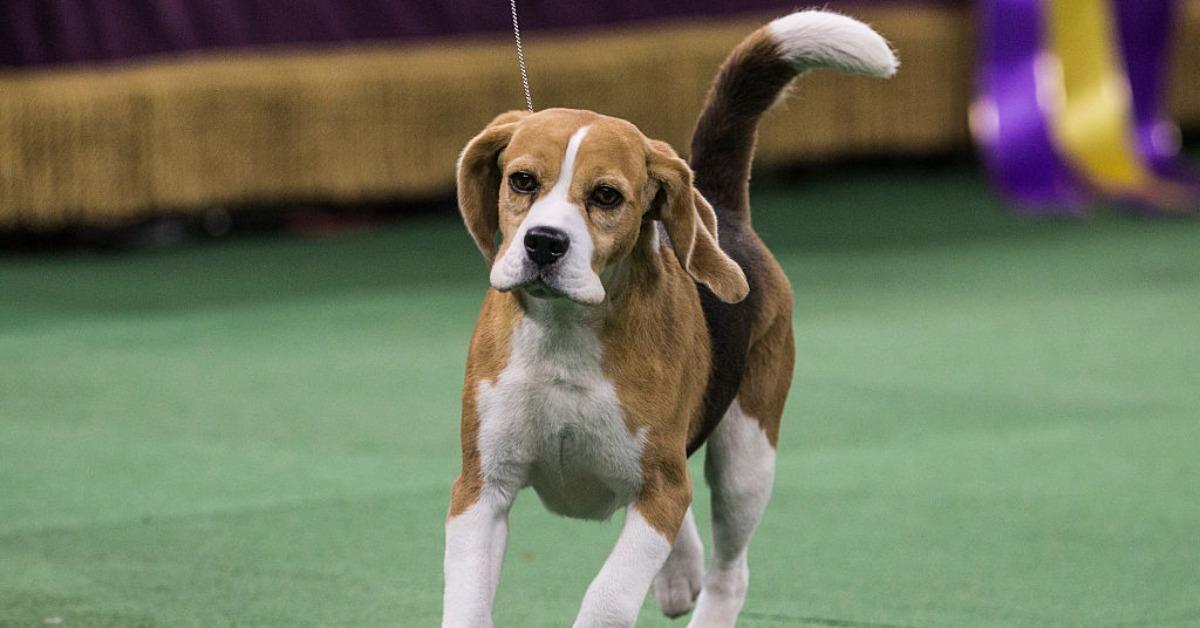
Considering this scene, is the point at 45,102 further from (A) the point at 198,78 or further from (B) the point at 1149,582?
(B) the point at 1149,582

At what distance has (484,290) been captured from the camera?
7875mm

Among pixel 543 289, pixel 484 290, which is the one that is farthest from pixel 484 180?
pixel 484 290

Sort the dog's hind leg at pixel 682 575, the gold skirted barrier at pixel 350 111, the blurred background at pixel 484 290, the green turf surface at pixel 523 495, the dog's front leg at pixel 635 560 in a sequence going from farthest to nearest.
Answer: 1. the gold skirted barrier at pixel 350 111
2. the blurred background at pixel 484 290
3. the green turf surface at pixel 523 495
4. the dog's hind leg at pixel 682 575
5. the dog's front leg at pixel 635 560

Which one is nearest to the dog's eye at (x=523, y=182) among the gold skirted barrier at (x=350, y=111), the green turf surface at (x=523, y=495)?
the green turf surface at (x=523, y=495)

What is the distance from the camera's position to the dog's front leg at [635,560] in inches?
102

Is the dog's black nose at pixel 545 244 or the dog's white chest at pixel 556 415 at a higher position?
the dog's black nose at pixel 545 244

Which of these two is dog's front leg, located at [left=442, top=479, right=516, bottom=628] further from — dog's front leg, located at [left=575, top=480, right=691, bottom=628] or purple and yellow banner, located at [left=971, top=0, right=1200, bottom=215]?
purple and yellow banner, located at [left=971, top=0, right=1200, bottom=215]

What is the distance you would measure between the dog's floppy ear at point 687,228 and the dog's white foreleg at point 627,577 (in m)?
0.34

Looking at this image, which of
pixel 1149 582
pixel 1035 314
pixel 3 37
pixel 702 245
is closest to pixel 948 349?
pixel 1035 314

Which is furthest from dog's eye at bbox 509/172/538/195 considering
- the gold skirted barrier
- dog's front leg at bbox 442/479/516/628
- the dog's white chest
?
the gold skirted barrier

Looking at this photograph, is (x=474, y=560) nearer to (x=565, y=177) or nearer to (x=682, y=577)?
(x=565, y=177)

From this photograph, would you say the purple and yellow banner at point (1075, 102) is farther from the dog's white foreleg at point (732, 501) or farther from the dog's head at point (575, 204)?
the dog's head at point (575, 204)

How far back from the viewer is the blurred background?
3.86 m

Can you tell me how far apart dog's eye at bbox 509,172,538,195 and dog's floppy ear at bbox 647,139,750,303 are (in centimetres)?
18
